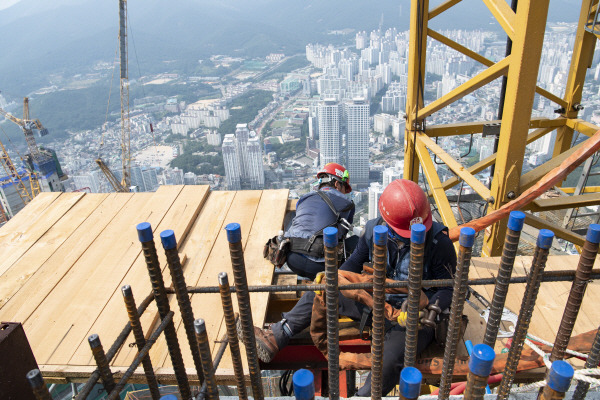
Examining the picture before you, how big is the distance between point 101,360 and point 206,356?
0.48 meters

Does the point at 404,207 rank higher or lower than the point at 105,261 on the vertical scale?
higher

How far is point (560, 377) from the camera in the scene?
1.59 meters

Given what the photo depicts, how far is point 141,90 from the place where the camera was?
8106 cm

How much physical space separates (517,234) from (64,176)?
4474 centimetres

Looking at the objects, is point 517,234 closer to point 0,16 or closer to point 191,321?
point 191,321

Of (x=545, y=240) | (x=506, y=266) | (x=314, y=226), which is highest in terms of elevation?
(x=545, y=240)

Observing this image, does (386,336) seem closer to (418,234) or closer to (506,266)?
(506,266)

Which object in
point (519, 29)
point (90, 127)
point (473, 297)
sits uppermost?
point (519, 29)

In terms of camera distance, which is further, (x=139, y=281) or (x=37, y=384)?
(x=139, y=281)

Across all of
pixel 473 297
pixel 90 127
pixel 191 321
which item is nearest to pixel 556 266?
pixel 473 297

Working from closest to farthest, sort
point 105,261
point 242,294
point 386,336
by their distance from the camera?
A: point 242,294
point 386,336
point 105,261

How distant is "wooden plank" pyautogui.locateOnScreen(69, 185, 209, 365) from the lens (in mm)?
3646

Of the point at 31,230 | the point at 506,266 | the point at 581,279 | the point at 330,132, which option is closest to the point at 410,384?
the point at 506,266

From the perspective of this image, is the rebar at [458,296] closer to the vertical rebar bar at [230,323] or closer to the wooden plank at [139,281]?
the vertical rebar bar at [230,323]
